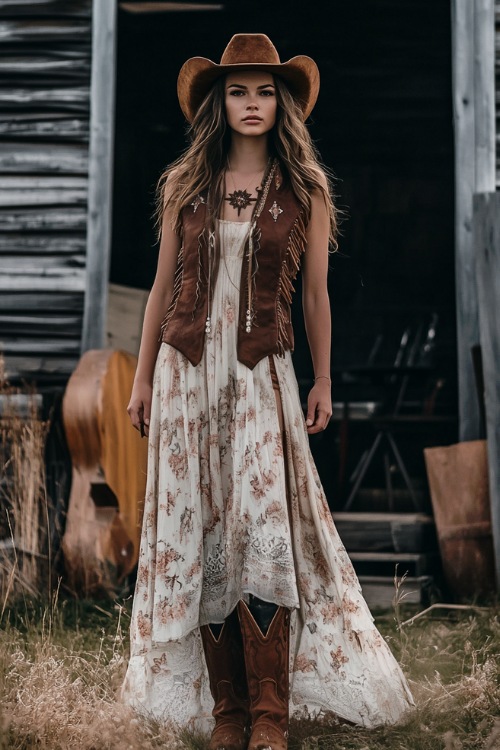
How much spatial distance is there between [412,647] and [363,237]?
24.6ft

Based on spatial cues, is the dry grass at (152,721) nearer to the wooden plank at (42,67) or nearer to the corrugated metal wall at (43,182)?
the corrugated metal wall at (43,182)

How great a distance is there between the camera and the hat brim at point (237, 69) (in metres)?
3.36

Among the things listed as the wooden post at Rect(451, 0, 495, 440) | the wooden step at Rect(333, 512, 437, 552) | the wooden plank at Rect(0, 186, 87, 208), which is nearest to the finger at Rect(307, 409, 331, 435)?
the wooden step at Rect(333, 512, 437, 552)

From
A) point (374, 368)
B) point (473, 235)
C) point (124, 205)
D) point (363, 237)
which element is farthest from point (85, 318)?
point (363, 237)

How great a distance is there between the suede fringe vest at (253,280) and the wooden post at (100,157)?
143 inches

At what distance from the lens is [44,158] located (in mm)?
7082

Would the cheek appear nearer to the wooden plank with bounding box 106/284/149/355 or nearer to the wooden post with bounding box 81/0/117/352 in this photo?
the wooden post with bounding box 81/0/117/352

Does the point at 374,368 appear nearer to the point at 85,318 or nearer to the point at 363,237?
the point at 85,318

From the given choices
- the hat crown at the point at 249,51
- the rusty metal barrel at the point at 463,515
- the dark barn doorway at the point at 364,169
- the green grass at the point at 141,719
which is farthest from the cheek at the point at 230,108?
the dark barn doorway at the point at 364,169

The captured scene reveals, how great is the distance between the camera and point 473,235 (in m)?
6.18

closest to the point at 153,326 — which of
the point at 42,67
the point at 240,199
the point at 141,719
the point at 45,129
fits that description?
the point at 240,199

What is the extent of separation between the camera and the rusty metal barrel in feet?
19.8

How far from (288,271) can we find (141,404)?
0.61 meters

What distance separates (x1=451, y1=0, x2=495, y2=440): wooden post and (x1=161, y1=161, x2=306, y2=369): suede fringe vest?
3.42 metres
